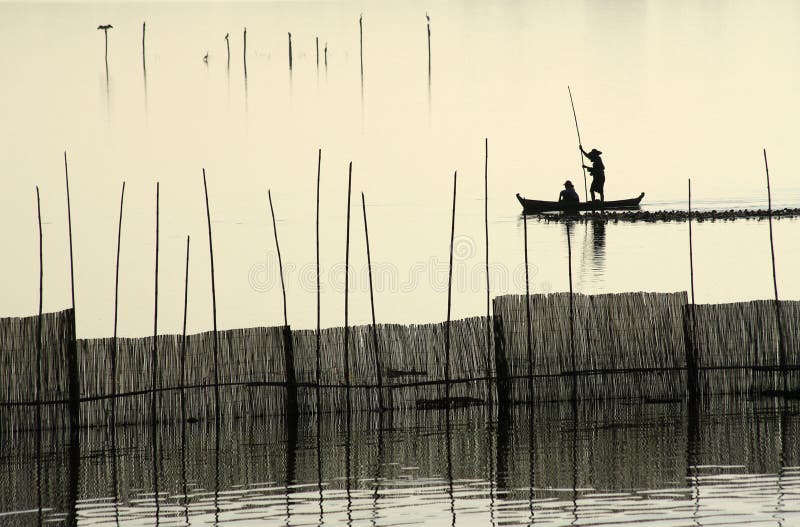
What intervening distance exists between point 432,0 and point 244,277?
101854mm

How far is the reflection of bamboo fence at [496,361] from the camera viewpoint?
11055mm

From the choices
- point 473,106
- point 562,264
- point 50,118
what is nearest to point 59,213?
point 562,264

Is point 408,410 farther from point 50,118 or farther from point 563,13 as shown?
point 563,13

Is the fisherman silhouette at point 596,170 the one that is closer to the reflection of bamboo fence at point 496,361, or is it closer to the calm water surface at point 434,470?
the reflection of bamboo fence at point 496,361

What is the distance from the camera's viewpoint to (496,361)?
11.2 m

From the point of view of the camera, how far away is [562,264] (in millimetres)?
24156

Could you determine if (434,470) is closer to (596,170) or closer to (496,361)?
(496,361)

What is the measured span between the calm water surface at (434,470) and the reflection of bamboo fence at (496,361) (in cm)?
16

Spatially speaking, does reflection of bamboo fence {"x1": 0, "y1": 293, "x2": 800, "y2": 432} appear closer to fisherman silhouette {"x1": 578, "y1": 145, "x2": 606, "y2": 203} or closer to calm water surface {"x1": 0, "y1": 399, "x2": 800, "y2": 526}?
calm water surface {"x1": 0, "y1": 399, "x2": 800, "y2": 526}

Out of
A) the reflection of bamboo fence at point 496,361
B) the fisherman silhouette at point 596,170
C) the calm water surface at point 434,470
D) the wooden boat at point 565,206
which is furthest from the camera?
the wooden boat at point 565,206

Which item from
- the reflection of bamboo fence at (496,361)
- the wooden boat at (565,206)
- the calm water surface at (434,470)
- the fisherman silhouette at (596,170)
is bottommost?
the calm water surface at (434,470)

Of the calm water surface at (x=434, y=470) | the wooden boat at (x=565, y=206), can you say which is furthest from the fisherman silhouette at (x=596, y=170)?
the calm water surface at (x=434, y=470)

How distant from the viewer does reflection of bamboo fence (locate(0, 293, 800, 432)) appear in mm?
11055

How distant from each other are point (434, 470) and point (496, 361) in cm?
175
